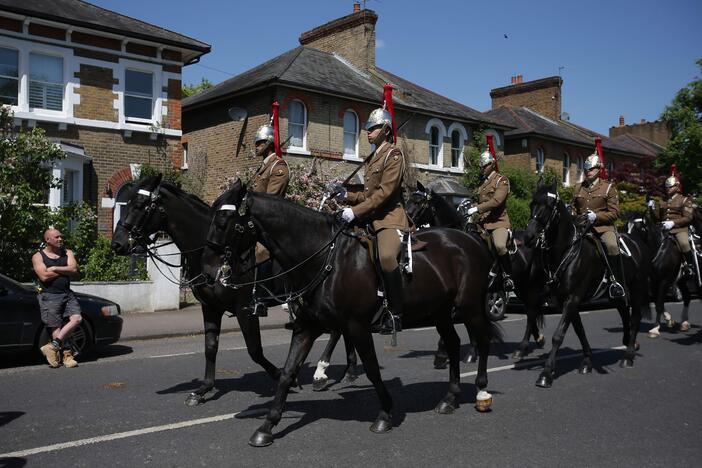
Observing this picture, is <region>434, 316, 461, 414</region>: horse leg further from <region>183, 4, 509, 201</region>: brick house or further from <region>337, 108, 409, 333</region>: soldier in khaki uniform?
<region>183, 4, 509, 201</region>: brick house

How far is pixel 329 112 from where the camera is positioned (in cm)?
2548

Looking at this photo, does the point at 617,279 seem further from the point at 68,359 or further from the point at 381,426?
the point at 68,359

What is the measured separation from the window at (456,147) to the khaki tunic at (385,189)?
80.3 feet

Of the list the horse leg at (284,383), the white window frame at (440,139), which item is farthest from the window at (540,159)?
the horse leg at (284,383)

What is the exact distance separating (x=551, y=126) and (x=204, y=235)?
34.4 meters

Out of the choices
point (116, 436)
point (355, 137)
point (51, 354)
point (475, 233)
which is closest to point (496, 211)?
point (475, 233)

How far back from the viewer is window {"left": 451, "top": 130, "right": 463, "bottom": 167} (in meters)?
30.3

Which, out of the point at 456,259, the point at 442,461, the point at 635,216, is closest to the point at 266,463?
the point at 442,461

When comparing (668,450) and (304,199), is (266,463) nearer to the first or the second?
(668,450)

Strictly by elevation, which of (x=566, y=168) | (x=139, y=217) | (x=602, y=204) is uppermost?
(x=566, y=168)

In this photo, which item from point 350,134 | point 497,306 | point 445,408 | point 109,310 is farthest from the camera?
point 350,134

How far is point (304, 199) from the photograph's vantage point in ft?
71.8

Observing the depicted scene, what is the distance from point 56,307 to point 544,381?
6865mm

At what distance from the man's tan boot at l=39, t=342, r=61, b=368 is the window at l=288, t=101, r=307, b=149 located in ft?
52.5
